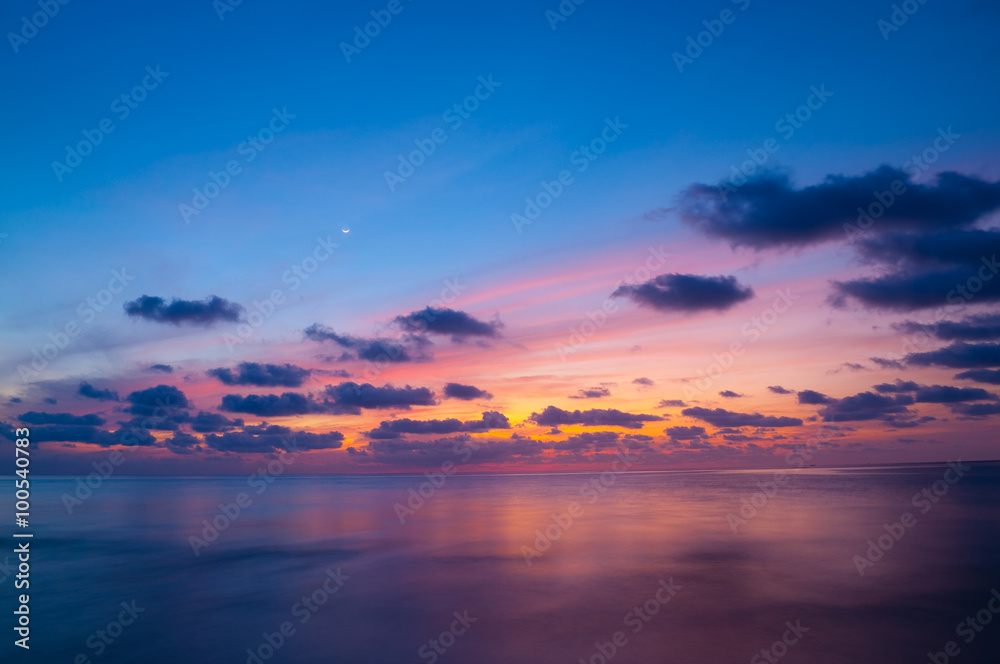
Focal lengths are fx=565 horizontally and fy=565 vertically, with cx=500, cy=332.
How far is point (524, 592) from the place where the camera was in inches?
754

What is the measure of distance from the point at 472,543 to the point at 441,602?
11.5 m

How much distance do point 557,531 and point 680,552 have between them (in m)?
9.12

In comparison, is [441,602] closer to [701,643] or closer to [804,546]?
[701,643]

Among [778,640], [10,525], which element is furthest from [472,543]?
[10,525]

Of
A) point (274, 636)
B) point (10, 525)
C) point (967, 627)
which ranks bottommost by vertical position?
point (967, 627)

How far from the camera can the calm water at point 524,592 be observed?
14125 mm

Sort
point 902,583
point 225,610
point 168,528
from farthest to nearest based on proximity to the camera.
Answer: point 168,528
point 902,583
point 225,610

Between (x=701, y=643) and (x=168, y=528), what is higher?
(x=168, y=528)

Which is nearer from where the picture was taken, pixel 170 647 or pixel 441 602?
pixel 170 647

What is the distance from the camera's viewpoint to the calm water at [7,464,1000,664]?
1412 centimetres

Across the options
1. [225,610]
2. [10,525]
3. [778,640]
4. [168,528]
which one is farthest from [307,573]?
[10,525]

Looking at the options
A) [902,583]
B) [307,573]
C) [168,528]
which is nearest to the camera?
[902,583]

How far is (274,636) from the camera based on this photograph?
15.1 m

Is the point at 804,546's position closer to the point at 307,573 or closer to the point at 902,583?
the point at 902,583
